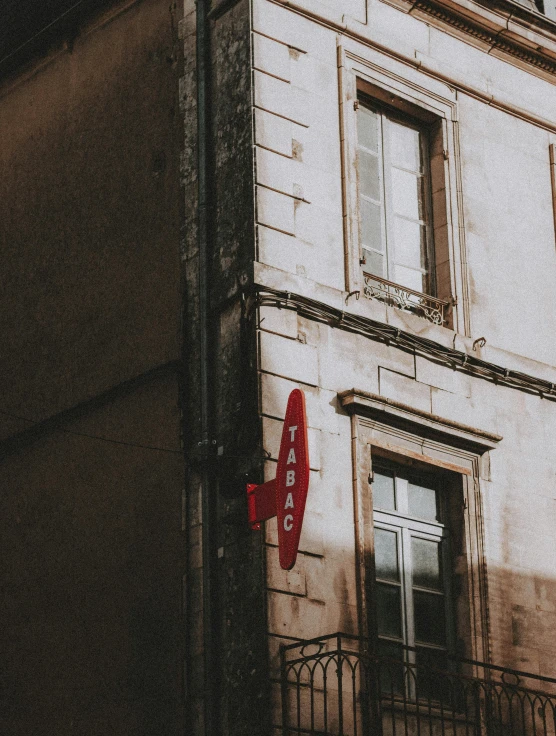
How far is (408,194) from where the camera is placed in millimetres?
13250

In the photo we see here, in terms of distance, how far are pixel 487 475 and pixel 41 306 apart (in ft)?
12.8

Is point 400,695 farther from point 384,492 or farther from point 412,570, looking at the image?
point 384,492

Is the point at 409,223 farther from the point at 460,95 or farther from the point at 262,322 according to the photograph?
the point at 262,322

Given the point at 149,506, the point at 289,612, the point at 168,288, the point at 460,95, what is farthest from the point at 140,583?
the point at 460,95

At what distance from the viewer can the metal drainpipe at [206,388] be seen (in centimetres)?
1084

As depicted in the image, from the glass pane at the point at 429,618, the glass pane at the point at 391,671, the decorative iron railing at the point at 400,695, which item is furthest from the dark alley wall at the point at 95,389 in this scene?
the glass pane at the point at 429,618

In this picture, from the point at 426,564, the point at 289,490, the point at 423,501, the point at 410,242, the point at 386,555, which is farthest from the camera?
the point at 410,242

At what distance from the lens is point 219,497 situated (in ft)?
36.8

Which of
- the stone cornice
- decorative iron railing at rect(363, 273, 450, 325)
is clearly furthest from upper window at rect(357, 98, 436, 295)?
the stone cornice

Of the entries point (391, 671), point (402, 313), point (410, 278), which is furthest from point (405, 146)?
point (391, 671)

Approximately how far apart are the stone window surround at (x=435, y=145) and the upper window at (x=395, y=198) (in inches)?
4.8

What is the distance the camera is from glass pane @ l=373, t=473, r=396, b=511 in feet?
38.8

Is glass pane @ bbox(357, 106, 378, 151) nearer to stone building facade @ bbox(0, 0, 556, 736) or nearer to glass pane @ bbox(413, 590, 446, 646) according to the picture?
stone building facade @ bbox(0, 0, 556, 736)

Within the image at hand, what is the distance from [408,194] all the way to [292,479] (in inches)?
153
